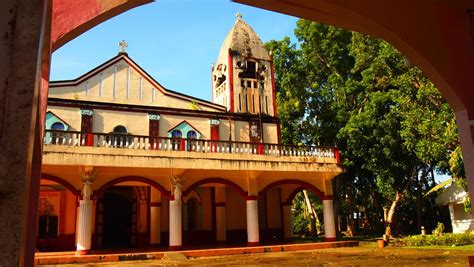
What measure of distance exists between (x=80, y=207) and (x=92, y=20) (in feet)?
36.0

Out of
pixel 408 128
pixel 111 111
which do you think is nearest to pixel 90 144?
pixel 111 111

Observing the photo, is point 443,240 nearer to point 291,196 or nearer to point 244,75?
point 291,196

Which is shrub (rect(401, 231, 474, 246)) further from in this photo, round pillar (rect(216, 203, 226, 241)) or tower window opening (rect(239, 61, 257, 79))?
tower window opening (rect(239, 61, 257, 79))

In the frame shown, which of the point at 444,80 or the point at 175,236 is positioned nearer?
the point at 444,80

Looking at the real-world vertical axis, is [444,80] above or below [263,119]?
below

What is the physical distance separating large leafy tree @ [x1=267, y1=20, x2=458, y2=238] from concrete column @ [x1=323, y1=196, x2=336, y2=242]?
13.5 ft

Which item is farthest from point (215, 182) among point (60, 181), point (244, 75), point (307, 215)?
point (307, 215)

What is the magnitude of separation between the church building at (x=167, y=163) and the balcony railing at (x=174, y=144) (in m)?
0.03

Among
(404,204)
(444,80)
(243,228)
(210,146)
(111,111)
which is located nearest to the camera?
(444,80)

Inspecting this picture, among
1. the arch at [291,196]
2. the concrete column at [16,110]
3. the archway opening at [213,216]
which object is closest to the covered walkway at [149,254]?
the archway opening at [213,216]

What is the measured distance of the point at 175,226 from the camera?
13.4 meters

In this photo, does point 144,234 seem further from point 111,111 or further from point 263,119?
point 263,119

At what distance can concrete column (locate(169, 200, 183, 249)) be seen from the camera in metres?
13.3

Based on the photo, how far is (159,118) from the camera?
55.0 ft
